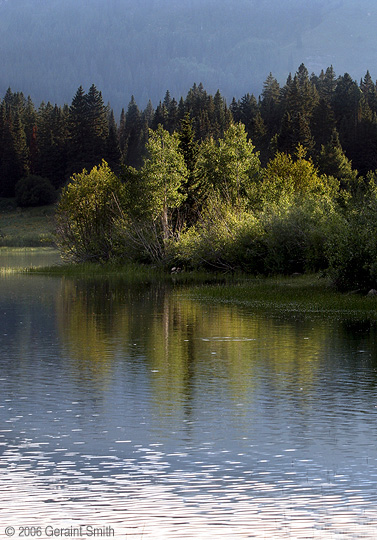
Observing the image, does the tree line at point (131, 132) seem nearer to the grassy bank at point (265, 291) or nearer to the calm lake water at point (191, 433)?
the grassy bank at point (265, 291)

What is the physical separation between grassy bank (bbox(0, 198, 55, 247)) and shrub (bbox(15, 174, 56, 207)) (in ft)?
4.57

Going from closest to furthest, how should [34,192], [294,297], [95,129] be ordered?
[294,297] → [34,192] → [95,129]

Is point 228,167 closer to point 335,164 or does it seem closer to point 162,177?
point 162,177

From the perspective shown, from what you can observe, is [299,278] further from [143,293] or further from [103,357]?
[103,357]

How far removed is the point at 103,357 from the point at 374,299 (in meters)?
16.2

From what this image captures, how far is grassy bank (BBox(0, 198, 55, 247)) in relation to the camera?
374 feet

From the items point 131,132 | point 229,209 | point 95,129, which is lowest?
point 229,209

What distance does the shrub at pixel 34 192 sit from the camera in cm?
14138

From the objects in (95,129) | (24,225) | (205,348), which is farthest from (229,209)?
(95,129)

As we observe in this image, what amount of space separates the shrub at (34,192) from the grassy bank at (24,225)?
54.9 inches

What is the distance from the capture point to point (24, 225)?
129625 millimetres

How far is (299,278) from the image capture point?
45.4m

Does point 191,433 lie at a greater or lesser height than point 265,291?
lesser

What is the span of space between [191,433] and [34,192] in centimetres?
13230
